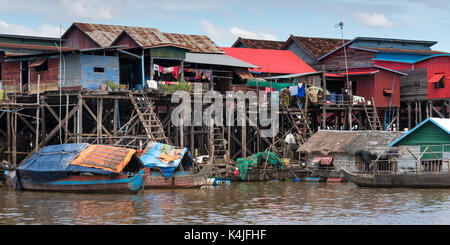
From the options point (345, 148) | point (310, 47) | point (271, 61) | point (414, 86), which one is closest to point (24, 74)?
point (345, 148)

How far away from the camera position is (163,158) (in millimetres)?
31812

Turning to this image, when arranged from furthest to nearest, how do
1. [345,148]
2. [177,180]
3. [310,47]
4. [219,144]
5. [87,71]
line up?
[310,47]
[219,144]
[345,148]
[87,71]
[177,180]

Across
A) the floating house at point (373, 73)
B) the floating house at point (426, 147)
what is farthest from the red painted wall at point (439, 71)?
the floating house at point (426, 147)

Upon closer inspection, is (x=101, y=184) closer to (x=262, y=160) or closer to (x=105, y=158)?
(x=105, y=158)

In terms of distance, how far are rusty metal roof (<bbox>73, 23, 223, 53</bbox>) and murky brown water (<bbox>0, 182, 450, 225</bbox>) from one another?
12.0 meters

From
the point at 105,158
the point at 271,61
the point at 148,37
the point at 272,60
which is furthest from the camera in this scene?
the point at 272,60

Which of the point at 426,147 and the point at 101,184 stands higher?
the point at 426,147

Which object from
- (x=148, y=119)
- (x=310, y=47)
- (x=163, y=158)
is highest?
(x=310, y=47)

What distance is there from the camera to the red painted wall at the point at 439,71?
Result: 46312 millimetres

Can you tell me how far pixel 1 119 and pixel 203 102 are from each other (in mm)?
11422

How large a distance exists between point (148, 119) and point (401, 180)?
13294 mm

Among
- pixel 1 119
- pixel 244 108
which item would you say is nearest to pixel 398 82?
pixel 244 108

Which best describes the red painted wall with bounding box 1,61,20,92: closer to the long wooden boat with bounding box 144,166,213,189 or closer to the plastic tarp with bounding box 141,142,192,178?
the plastic tarp with bounding box 141,142,192,178

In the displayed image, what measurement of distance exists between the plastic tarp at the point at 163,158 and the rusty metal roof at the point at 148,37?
8823mm
